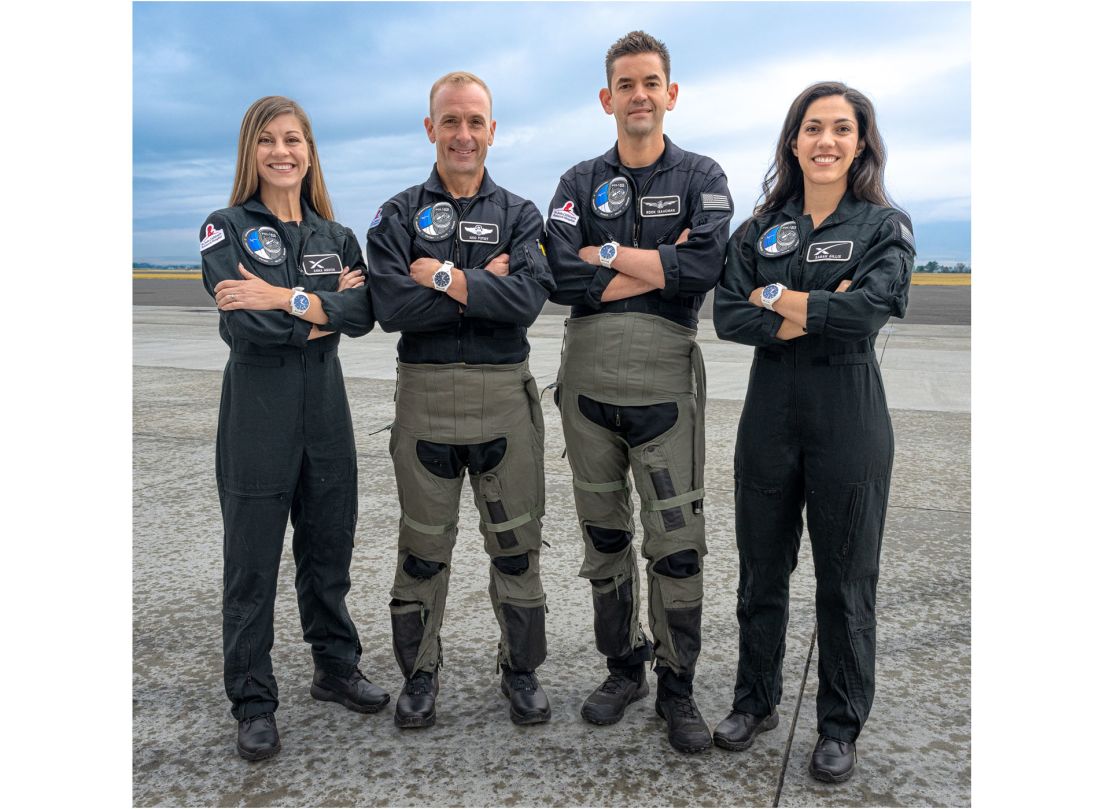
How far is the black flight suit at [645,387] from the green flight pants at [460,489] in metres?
0.18

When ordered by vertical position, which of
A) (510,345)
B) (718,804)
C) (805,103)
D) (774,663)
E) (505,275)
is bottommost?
(718,804)

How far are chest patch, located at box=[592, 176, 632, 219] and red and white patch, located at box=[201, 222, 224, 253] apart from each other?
1233 millimetres

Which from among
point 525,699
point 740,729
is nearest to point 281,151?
point 525,699

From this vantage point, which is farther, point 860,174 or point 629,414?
point 629,414

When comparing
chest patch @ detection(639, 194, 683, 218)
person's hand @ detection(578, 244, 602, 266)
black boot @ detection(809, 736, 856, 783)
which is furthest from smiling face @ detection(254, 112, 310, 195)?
black boot @ detection(809, 736, 856, 783)

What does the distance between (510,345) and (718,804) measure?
1.54m

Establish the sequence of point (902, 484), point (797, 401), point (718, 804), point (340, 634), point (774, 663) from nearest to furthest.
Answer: point (718, 804) < point (797, 401) < point (774, 663) < point (340, 634) < point (902, 484)

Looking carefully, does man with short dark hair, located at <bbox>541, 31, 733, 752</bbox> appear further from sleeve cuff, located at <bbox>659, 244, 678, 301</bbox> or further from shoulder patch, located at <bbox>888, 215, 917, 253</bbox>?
shoulder patch, located at <bbox>888, 215, 917, 253</bbox>

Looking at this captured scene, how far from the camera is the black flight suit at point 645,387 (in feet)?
9.46

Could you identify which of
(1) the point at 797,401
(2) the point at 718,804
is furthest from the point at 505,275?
(2) the point at 718,804

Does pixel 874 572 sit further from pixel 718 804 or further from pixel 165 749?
pixel 165 749

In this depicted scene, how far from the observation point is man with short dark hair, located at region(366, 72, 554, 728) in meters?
2.84

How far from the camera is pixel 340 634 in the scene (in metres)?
3.11

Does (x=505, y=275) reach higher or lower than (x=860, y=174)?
lower
